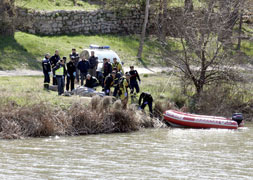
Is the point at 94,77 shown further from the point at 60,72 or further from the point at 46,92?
the point at 46,92

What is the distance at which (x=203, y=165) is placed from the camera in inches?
Result: 571

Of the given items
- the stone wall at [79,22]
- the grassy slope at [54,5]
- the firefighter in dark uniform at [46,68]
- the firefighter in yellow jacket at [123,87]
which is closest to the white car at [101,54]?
the firefighter in dark uniform at [46,68]

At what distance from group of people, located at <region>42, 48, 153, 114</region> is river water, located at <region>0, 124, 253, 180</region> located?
6.49 feet

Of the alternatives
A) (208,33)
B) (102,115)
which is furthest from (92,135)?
(208,33)

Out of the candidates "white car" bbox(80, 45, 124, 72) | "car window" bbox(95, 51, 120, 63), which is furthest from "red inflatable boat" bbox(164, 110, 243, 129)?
"car window" bbox(95, 51, 120, 63)

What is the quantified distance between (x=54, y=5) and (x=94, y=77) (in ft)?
51.5

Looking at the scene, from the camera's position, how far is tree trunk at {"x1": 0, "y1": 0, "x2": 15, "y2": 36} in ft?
98.6

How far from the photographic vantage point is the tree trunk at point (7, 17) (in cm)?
3006

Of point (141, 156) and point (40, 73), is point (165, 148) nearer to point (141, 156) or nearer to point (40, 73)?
point (141, 156)

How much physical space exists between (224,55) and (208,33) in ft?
4.59

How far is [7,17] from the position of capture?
98.9 feet

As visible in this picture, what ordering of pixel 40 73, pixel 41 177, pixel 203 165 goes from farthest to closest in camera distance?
pixel 40 73, pixel 203 165, pixel 41 177

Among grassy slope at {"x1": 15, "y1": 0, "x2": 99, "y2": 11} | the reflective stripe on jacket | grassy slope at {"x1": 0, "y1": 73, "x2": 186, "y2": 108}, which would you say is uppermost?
grassy slope at {"x1": 15, "y1": 0, "x2": 99, "y2": 11}

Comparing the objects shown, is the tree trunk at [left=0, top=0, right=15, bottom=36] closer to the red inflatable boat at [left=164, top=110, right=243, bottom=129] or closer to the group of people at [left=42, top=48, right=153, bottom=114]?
the group of people at [left=42, top=48, right=153, bottom=114]
